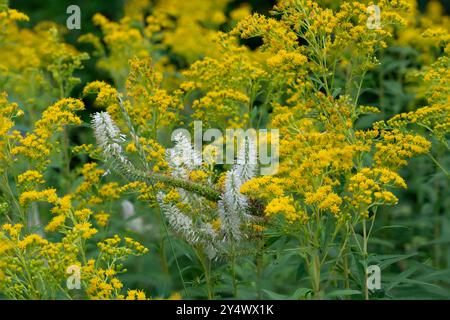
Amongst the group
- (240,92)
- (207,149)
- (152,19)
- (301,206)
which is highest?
(152,19)

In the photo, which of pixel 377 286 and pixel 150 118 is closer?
pixel 377 286

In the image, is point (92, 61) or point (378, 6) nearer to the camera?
point (378, 6)

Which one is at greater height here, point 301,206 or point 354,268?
point 301,206

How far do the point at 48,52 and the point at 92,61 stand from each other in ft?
26.1

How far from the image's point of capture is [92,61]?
1561 cm
